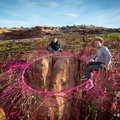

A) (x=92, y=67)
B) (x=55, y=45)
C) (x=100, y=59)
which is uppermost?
(x=100, y=59)

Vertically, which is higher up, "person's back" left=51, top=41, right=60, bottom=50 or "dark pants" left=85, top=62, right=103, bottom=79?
"dark pants" left=85, top=62, right=103, bottom=79

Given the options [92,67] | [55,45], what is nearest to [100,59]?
[92,67]

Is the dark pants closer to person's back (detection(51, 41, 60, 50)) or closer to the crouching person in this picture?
the crouching person

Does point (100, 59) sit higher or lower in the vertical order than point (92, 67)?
higher

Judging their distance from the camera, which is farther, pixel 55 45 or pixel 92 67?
pixel 55 45

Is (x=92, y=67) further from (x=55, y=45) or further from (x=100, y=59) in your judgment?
(x=55, y=45)

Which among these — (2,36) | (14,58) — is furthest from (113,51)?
(2,36)

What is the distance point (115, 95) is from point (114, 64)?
1.69 meters

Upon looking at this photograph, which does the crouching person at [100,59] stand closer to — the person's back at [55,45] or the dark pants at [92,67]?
the dark pants at [92,67]

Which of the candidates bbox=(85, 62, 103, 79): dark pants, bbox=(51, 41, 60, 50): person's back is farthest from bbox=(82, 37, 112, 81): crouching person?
bbox=(51, 41, 60, 50): person's back

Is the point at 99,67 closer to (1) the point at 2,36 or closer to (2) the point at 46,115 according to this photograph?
(2) the point at 46,115

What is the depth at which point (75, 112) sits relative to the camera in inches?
575

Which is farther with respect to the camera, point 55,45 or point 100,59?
point 55,45

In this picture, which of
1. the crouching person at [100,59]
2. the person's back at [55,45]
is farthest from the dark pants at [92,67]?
the person's back at [55,45]
